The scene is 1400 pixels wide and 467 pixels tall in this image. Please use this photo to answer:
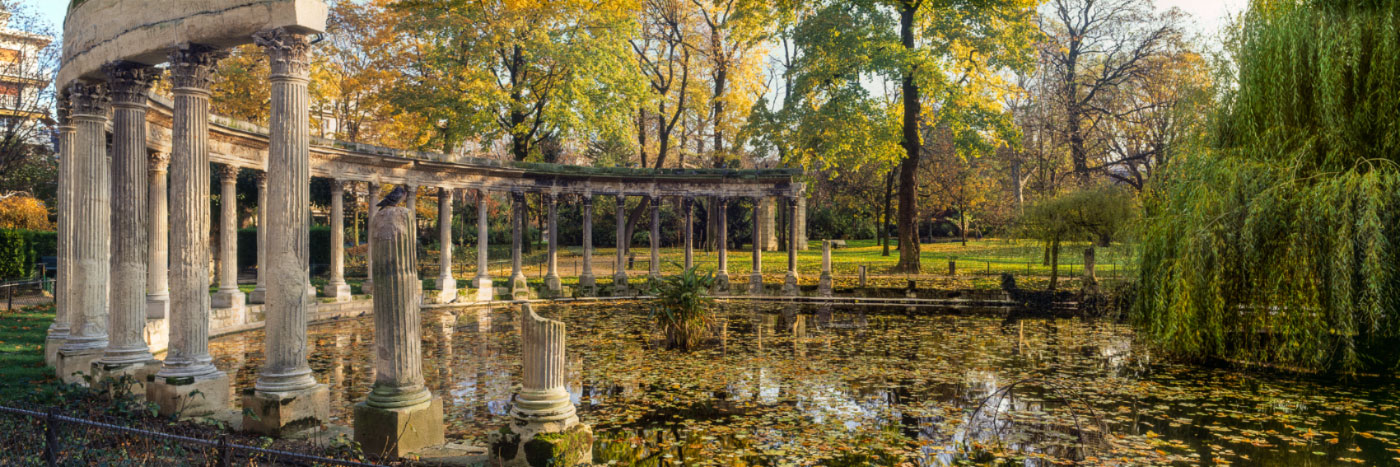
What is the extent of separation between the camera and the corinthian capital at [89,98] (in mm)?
11969

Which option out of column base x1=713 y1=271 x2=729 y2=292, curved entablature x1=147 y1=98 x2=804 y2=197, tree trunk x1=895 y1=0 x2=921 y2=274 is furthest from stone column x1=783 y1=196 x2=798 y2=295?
tree trunk x1=895 y1=0 x2=921 y2=274

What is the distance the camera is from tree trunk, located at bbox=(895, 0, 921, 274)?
3216cm

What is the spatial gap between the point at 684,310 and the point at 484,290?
13.0 m

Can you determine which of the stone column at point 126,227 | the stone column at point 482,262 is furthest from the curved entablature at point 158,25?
the stone column at point 482,262

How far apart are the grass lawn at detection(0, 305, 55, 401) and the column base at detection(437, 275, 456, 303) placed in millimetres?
10318

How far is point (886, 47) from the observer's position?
98.4 feet

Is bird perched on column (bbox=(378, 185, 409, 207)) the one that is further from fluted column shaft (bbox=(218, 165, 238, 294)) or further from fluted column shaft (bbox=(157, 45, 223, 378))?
fluted column shaft (bbox=(218, 165, 238, 294))

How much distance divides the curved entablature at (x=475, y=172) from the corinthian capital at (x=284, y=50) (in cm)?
897

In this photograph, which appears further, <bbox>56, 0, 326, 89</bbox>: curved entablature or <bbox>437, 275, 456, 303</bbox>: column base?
<bbox>437, 275, 456, 303</bbox>: column base

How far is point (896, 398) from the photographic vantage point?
39.2 feet

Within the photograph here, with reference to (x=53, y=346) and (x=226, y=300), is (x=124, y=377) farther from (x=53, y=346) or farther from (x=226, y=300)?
(x=226, y=300)

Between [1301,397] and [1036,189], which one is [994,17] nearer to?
[1036,189]

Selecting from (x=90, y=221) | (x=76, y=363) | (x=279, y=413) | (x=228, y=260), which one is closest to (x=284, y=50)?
(x=279, y=413)

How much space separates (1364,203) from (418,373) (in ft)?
46.3
